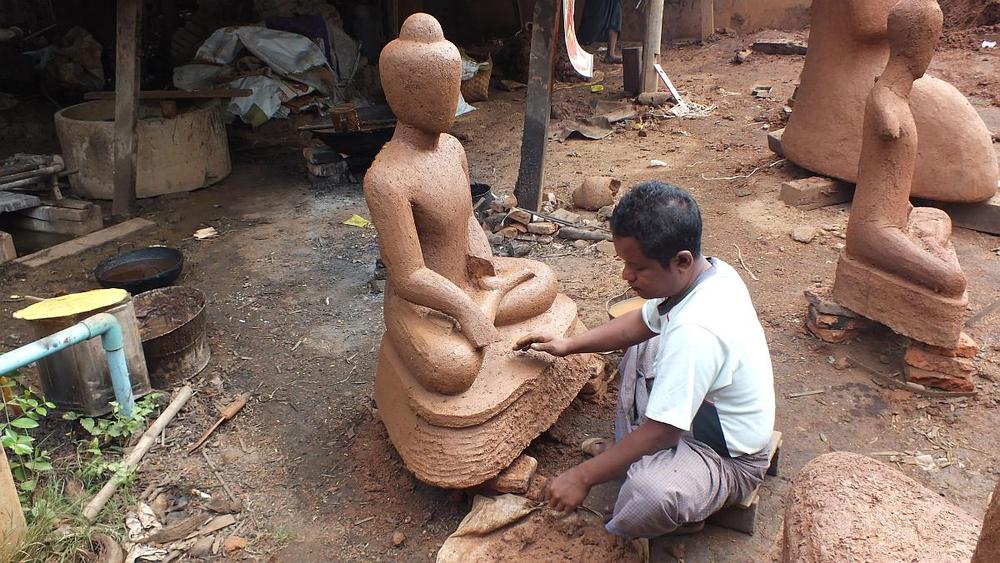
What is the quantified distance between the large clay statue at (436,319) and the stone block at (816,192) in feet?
11.5

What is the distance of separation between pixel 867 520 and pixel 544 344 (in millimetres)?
1398

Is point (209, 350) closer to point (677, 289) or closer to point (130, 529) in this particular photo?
point (130, 529)

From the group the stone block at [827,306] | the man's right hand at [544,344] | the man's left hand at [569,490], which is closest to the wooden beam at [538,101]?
the stone block at [827,306]

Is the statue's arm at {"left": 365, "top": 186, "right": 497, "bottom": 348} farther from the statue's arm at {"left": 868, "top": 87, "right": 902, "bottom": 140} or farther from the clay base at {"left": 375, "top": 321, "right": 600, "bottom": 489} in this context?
the statue's arm at {"left": 868, "top": 87, "right": 902, "bottom": 140}

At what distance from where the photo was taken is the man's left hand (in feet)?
7.55

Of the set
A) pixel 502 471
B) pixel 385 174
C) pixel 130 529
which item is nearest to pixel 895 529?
pixel 502 471

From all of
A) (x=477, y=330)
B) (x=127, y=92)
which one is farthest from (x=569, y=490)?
(x=127, y=92)

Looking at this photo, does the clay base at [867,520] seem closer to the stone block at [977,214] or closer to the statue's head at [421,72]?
the statue's head at [421,72]

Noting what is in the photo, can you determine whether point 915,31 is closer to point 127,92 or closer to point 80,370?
point 80,370

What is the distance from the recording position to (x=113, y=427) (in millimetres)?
3117

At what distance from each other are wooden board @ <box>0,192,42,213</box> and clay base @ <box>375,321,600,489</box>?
424cm

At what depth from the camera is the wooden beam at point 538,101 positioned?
17.3 ft

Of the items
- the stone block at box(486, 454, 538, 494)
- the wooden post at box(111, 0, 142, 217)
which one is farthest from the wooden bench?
the wooden post at box(111, 0, 142, 217)

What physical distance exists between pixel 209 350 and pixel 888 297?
3653 millimetres
